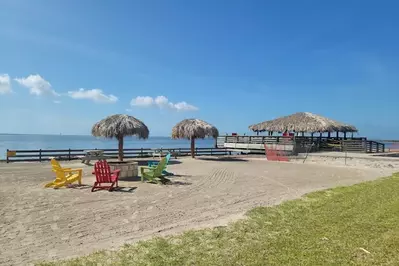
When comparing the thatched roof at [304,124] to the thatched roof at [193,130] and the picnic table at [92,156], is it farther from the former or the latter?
the picnic table at [92,156]

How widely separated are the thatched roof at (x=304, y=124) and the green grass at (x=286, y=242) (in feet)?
71.5

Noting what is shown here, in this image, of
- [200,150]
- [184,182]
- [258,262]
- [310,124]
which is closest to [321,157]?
[310,124]

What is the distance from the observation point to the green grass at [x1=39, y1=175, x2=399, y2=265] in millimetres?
3947

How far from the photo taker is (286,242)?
455 cm

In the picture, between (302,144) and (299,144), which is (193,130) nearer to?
(299,144)

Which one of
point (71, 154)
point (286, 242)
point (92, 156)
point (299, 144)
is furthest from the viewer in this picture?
point (299, 144)

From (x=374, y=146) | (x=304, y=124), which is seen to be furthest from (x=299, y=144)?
(x=374, y=146)

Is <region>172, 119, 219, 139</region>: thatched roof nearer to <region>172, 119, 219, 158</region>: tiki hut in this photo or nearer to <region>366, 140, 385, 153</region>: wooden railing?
<region>172, 119, 219, 158</region>: tiki hut

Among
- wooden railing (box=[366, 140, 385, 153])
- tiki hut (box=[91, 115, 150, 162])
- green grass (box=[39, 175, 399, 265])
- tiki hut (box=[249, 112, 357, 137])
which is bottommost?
green grass (box=[39, 175, 399, 265])

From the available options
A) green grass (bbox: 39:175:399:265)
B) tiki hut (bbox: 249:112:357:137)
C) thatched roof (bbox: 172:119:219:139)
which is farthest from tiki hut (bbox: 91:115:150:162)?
tiki hut (bbox: 249:112:357:137)

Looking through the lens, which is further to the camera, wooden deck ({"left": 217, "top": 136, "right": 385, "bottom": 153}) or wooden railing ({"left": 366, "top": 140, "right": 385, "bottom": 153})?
wooden railing ({"left": 366, "top": 140, "right": 385, "bottom": 153})

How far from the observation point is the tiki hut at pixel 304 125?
27.5 m

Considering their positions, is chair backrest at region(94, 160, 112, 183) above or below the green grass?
above

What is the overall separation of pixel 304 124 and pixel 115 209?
2424 centimetres
